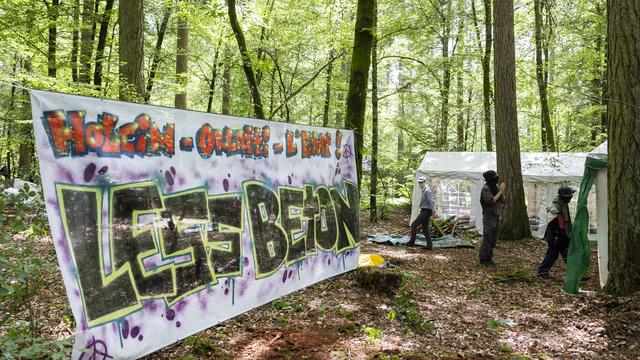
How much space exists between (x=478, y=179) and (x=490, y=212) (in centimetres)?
570

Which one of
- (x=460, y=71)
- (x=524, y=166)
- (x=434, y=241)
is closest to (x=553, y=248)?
(x=434, y=241)

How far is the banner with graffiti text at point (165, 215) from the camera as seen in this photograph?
3000mm

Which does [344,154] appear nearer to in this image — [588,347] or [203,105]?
[588,347]

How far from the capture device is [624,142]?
5.42 m

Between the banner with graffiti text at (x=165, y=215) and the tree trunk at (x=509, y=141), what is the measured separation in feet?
24.4

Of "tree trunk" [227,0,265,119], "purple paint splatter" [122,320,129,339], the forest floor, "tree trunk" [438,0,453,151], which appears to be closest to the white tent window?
"tree trunk" [438,0,453,151]

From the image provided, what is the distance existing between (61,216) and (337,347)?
104 inches

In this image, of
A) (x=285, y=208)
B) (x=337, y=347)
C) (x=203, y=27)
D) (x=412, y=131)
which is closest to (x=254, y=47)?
(x=203, y=27)

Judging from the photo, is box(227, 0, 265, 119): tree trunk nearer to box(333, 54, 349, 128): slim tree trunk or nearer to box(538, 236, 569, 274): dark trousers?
box(333, 54, 349, 128): slim tree trunk

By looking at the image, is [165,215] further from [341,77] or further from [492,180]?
[341,77]

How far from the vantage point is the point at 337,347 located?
162 inches

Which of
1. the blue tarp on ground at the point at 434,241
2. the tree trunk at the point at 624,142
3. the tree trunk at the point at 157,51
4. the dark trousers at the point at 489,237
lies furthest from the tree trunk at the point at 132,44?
the tree trunk at the point at 624,142

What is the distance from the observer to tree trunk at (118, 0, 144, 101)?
7680 millimetres

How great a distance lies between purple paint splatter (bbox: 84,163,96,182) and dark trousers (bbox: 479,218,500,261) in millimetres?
7112
